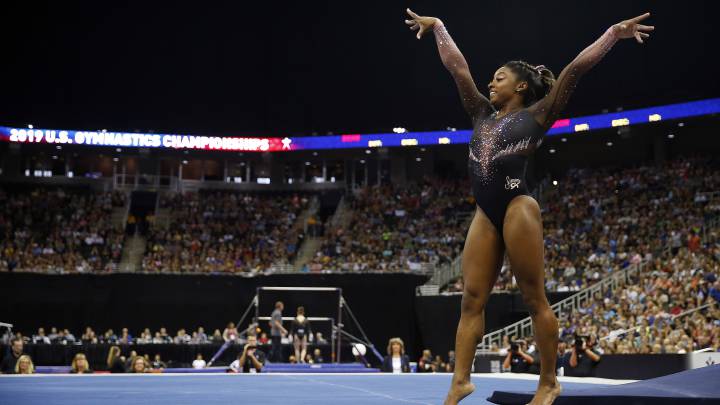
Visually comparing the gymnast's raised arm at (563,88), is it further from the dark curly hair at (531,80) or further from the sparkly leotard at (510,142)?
the dark curly hair at (531,80)

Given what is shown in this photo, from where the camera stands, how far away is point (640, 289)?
21000 millimetres

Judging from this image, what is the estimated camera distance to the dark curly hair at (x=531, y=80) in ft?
13.2

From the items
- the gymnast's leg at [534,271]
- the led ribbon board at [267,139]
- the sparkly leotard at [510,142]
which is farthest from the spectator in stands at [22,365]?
the led ribbon board at [267,139]

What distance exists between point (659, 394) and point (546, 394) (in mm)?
495

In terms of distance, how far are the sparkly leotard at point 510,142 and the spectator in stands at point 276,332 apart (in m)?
14.7

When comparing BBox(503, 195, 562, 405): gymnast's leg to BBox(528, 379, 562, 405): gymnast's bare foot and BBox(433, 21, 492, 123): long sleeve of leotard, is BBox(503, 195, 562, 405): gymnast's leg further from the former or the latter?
BBox(433, 21, 492, 123): long sleeve of leotard

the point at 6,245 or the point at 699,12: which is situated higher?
the point at 699,12

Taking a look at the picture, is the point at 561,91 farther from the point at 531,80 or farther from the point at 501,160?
the point at 501,160

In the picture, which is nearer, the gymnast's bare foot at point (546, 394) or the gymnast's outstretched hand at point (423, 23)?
the gymnast's bare foot at point (546, 394)

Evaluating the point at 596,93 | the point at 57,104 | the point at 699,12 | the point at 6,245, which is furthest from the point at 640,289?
the point at 57,104

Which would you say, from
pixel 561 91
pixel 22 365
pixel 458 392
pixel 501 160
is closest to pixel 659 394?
pixel 458 392

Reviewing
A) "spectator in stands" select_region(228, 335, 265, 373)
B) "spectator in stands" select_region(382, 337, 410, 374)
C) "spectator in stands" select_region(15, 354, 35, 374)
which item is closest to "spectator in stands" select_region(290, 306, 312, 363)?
"spectator in stands" select_region(382, 337, 410, 374)

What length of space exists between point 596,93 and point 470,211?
6.80 metres

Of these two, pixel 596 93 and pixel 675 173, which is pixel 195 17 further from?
pixel 675 173
